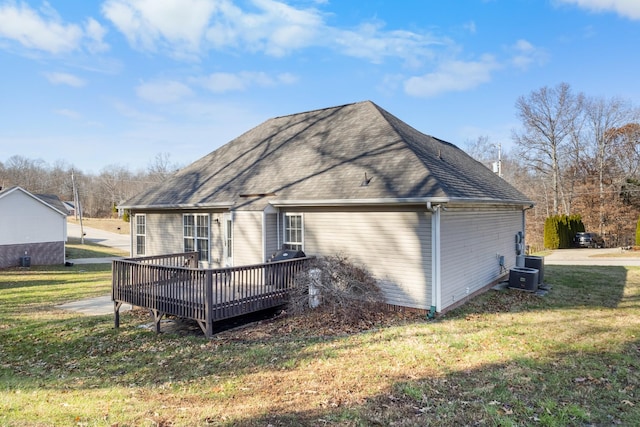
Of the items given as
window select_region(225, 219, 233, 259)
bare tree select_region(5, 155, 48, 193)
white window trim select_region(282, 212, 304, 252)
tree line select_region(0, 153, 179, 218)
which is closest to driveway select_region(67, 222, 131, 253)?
tree line select_region(0, 153, 179, 218)

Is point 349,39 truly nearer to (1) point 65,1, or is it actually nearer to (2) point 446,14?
(2) point 446,14

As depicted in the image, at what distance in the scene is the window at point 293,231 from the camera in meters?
Answer: 10.3

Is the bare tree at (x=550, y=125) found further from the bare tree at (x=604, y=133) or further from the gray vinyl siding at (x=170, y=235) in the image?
the gray vinyl siding at (x=170, y=235)

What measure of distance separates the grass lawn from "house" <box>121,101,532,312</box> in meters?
1.51

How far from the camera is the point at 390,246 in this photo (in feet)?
28.7

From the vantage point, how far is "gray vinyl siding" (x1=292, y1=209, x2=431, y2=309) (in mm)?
8375

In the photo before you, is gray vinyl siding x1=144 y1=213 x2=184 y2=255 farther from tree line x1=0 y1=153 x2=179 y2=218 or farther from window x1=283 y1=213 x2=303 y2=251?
tree line x1=0 y1=153 x2=179 y2=218

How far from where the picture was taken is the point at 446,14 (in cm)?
1638

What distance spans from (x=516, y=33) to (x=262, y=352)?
2160 centimetres

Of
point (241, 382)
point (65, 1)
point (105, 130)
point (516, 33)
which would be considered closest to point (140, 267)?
point (241, 382)

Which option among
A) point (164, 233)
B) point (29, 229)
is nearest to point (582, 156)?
point (164, 233)

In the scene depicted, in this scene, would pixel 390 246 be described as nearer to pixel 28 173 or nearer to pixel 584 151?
pixel 584 151

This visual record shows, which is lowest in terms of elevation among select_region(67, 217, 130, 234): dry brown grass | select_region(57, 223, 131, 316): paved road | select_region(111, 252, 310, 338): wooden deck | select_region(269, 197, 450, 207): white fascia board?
select_region(57, 223, 131, 316): paved road

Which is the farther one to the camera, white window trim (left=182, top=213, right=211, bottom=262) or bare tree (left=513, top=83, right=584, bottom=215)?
bare tree (left=513, top=83, right=584, bottom=215)
